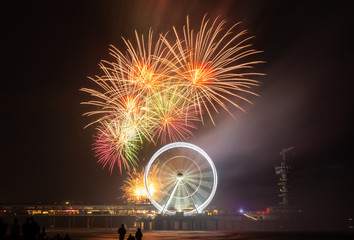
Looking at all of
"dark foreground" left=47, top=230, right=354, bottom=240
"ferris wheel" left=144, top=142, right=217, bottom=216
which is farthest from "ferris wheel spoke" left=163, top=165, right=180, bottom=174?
"dark foreground" left=47, top=230, right=354, bottom=240

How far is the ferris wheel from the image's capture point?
185 feet

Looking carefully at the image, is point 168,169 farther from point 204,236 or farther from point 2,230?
point 2,230

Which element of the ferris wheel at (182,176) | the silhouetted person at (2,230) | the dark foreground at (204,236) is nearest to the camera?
the silhouetted person at (2,230)

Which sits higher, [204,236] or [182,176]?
[182,176]

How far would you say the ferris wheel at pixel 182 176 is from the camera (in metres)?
56.3

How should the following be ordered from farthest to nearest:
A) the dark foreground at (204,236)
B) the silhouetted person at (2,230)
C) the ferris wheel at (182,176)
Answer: the ferris wheel at (182,176), the dark foreground at (204,236), the silhouetted person at (2,230)

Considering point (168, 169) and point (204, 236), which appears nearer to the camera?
point (204, 236)

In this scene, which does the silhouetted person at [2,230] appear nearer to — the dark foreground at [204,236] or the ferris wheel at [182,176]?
the dark foreground at [204,236]

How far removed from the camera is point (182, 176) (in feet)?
191

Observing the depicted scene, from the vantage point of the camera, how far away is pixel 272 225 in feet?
391

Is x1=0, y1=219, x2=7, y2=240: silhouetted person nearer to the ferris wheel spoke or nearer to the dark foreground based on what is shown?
the dark foreground

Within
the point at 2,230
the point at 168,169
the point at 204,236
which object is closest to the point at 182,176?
the point at 168,169

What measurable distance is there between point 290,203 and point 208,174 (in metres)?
87.3

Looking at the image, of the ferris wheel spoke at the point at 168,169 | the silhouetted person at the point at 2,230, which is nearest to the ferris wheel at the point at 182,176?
the ferris wheel spoke at the point at 168,169
